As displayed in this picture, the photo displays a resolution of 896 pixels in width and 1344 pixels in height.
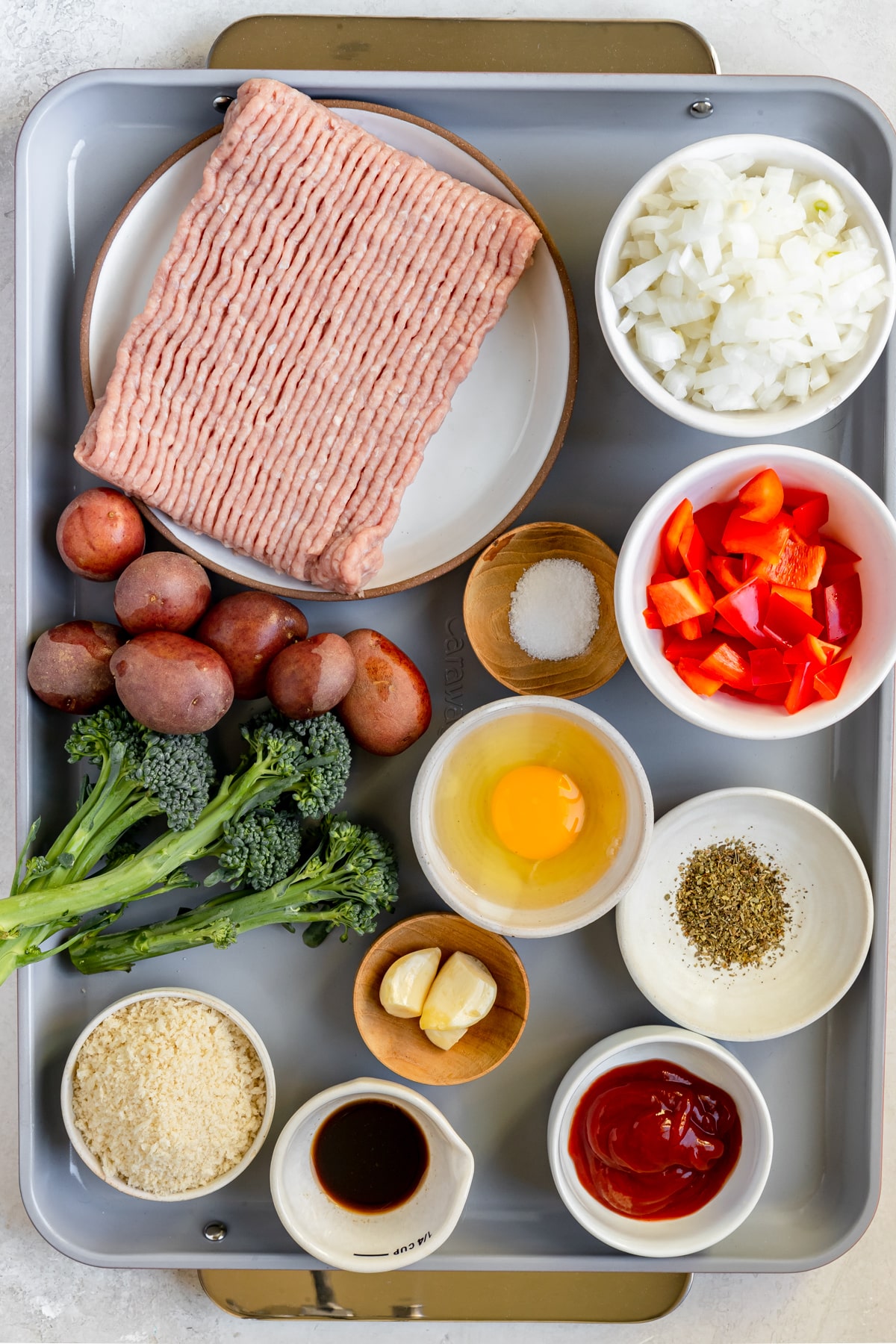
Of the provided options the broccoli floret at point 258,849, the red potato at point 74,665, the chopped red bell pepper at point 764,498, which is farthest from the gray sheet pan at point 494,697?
the chopped red bell pepper at point 764,498

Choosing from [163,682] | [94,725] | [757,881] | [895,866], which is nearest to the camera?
[163,682]

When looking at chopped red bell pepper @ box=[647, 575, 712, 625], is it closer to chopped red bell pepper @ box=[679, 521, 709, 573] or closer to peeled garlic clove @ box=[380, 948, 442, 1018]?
chopped red bell pepper @ box=[679, 521, 709, 573]

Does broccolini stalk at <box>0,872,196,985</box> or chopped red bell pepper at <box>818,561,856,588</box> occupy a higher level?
chopped red bell pepper at <box>818,561,856,588</box>

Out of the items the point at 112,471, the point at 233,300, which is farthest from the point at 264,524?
the point at 233,300

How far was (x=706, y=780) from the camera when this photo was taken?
6.36ft

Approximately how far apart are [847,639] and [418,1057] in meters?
1.10

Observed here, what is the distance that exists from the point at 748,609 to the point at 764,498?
186mm

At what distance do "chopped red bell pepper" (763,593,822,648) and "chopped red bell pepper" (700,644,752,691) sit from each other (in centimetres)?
7

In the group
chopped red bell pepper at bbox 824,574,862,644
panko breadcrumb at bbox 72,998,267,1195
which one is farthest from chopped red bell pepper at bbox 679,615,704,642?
panko breadcrumb at bbox 72,998,267,1195

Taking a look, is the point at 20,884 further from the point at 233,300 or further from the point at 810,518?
the point at 810,518

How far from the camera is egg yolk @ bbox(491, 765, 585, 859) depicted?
1.80 m

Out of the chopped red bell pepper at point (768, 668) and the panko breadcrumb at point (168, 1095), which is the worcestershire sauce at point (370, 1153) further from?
the chopped red bell pepper at point (768, 668)

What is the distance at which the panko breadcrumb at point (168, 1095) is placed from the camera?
1.77 m

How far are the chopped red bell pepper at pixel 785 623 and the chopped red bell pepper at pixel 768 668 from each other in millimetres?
30
